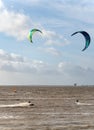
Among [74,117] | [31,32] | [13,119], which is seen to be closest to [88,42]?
[31,32]

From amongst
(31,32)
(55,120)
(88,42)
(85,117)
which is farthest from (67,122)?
(31,32)

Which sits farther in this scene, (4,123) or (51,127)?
(4,123)

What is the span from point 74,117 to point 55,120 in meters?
3.39

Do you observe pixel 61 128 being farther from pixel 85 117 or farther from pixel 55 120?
pixel 85 117

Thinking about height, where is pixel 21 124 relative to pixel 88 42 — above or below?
below

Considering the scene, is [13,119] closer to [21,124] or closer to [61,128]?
[21,124]

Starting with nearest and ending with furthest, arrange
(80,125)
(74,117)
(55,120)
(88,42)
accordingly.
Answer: (80,125) < (55,120) < (74,117) < (88,42)

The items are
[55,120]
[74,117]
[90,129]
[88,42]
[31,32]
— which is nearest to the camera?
[90,129]

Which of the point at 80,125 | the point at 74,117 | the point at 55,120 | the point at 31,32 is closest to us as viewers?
the point at 80,125

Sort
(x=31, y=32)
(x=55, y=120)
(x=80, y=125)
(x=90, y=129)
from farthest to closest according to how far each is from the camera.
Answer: (x=31, y=32), (x=55, y=120), (x=80, y=125), (x=90, y=129)

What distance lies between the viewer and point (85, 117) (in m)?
45.4

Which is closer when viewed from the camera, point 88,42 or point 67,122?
point 67,122

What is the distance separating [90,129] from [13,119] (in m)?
9.72

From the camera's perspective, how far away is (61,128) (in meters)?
37.0
